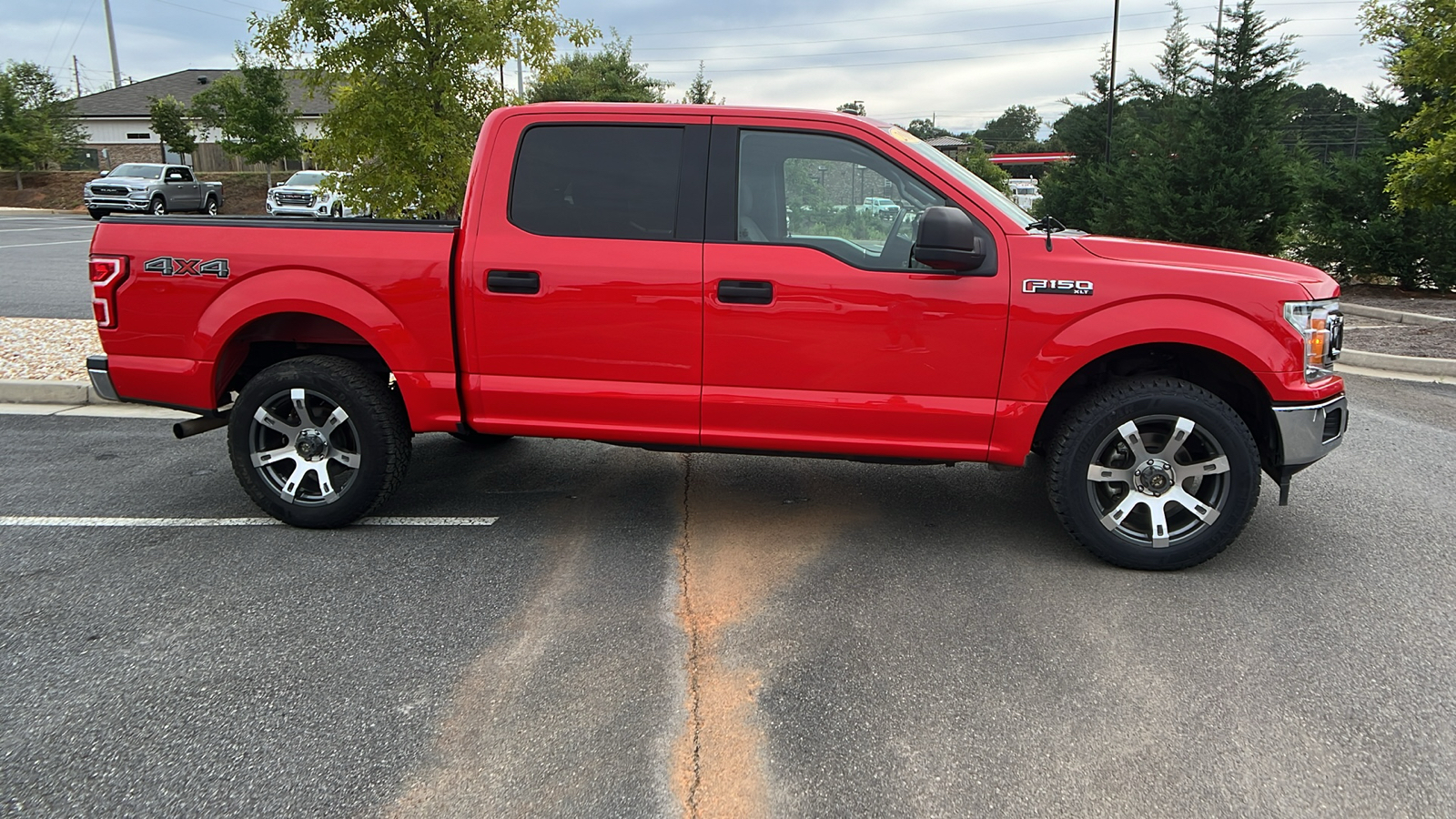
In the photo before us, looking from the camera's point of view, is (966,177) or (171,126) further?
(171,126)

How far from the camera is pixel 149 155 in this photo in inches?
2021

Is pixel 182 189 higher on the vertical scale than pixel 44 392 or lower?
higher

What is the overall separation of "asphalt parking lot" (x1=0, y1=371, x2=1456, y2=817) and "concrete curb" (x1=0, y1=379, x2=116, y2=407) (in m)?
1.92

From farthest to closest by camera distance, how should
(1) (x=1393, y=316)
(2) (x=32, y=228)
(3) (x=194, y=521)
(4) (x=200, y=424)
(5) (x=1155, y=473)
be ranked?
(2) (x=32, y=228) → (1) (x=1393, y=316) → (4) (x=200, y=424) → (3) (x=194, y=521) → (5) (x=1155, y=473)

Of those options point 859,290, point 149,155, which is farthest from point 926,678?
point 149,155

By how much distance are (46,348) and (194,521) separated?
510cm

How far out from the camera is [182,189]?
32.0 m

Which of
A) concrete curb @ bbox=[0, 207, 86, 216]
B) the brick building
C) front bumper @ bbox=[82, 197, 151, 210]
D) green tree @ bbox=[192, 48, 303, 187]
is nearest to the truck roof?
front bumper @ bbox=[82, 197, 151, 210]

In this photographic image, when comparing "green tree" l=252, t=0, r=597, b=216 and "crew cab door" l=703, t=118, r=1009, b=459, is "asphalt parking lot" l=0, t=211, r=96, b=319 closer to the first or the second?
"green tree" l=252, t=0, r=597, b=216

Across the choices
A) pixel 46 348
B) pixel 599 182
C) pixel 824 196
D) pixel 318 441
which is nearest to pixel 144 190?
pixel 46 348

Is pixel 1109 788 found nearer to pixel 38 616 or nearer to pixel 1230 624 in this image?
pixel 1230 624

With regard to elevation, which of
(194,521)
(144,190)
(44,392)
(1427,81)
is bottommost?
(194,521)

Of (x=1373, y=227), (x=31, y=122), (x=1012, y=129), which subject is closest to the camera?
(x=1373, y=227)

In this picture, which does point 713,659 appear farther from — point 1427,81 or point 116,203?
point 116,203
